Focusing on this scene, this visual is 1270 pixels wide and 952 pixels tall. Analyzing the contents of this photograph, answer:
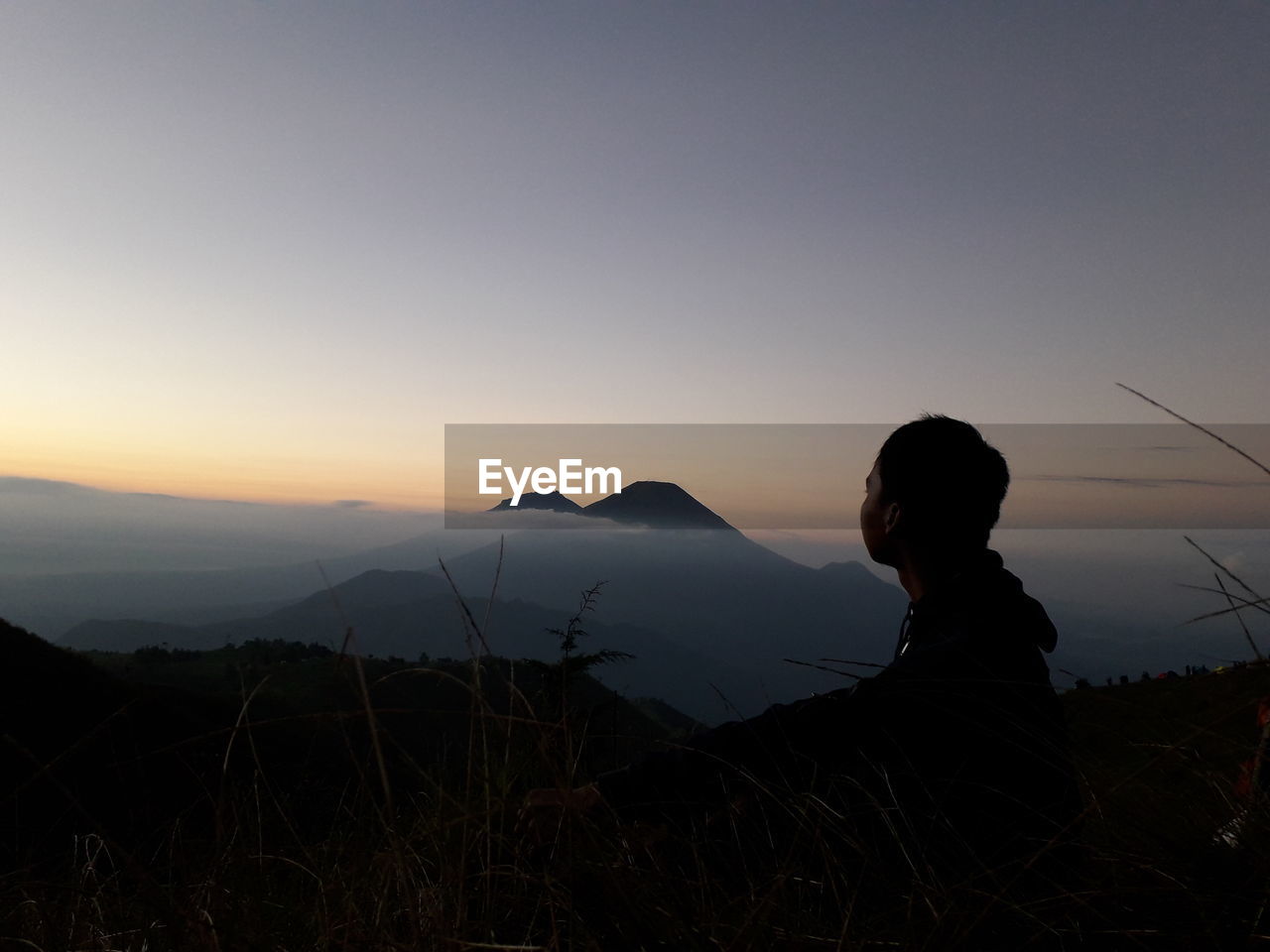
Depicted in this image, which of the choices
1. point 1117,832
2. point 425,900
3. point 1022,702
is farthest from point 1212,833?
point 425,900

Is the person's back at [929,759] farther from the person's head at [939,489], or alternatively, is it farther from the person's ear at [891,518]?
the person's ear at [891,518]

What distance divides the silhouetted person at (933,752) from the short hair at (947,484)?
0.86 ft

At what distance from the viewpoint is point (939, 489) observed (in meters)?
2.60

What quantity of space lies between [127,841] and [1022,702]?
10.3 feet

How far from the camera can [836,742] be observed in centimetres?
194

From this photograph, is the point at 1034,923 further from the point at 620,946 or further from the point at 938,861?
the point at 620,946

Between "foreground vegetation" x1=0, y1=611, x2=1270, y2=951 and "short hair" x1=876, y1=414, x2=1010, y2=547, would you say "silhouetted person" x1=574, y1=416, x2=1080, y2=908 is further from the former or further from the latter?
"short hair" x1=876, y1=414, x2=1010, y2=547

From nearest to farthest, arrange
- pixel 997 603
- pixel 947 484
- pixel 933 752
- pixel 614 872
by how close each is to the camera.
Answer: pixel 614 872 < pixel 933 752 < pixel 997 603 < pixel 947 484

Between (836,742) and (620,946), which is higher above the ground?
(836,742)

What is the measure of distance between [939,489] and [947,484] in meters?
0.03

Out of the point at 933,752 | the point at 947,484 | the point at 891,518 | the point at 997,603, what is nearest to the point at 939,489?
the point at 947,484

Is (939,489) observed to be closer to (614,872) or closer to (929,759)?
(929,759)

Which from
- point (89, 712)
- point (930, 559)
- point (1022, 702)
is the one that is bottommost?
point (89, 712)

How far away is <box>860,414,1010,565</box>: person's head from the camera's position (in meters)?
2.60
